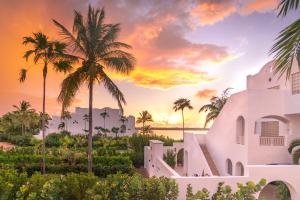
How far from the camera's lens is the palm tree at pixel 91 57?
56.9 feet

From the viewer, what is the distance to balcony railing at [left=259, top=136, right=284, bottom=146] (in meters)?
15.1

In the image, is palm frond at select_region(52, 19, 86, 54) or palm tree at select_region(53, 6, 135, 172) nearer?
palm tree at select_region(53, 6, 135, 172)

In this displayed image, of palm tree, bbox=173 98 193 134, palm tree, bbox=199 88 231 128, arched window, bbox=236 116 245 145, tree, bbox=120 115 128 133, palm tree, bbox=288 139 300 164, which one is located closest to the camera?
palm tree, bbox=288 139 300 164

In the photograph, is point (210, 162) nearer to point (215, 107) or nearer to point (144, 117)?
point (215, 107)

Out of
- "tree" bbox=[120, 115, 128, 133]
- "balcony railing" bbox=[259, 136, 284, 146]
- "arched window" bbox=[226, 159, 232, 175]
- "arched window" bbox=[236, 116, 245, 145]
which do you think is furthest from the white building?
"balcony railing" bbox=[259, 136, 284, 146]

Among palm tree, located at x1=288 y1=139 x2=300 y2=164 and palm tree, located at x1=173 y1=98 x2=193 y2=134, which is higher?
palm tree, located at x1=173 y1=98 x2=193 y2=134

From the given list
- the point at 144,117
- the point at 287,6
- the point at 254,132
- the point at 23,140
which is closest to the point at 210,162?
the point at 254,132

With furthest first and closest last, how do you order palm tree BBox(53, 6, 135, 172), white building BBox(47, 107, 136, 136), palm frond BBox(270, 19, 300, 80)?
white building BBox(47, 107, 136, 136), palm tree BBox(53, 6, 135, 172), palm frond BBox(270, 19, 300, 80)

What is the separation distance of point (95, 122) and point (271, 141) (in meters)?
39.3

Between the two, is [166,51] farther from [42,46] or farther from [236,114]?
[42,46]

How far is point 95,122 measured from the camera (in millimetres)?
51844

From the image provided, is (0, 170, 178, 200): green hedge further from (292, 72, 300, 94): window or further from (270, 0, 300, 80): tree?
(292, 72, 300, 94): window

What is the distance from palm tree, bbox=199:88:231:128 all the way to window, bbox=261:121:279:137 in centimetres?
1239

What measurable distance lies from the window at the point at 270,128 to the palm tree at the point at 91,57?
8708 mm
